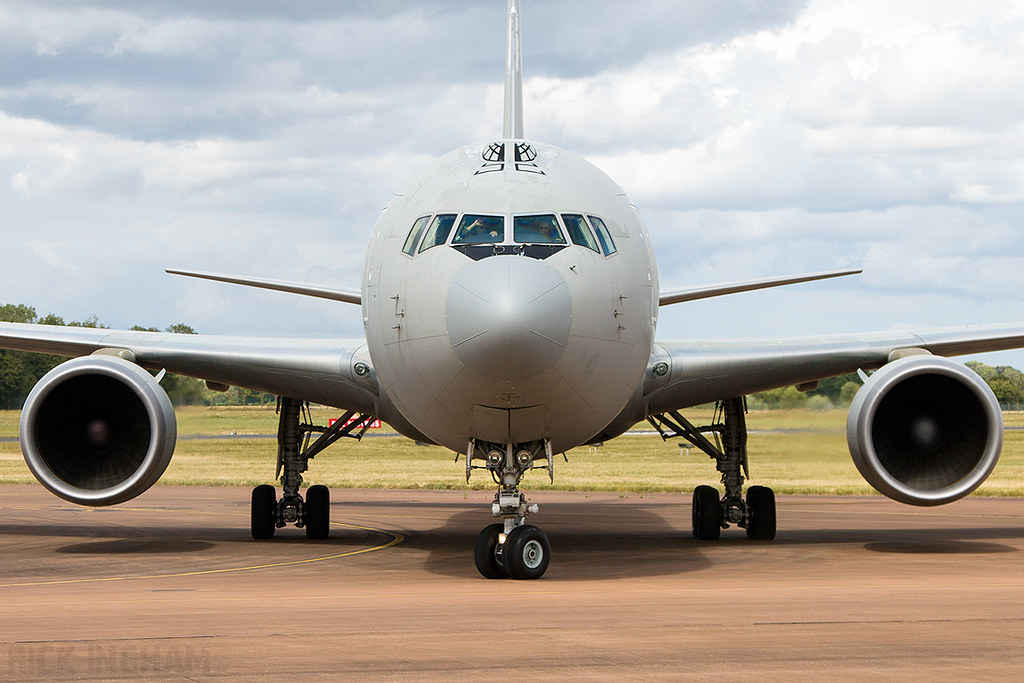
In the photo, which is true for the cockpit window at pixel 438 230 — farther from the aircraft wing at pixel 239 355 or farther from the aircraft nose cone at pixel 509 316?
the aircraft wing at pixel 239 355

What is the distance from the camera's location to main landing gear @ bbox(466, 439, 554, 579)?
10.8 meters

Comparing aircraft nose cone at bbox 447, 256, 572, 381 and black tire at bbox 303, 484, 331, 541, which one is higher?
aircraft nose cone at bbox 447, 256, 572, 381

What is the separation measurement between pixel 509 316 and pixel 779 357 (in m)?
6.49

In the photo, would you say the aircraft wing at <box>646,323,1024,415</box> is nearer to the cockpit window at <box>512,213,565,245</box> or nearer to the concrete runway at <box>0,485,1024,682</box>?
the concrete runway at <box>0,485,1024,682</box>

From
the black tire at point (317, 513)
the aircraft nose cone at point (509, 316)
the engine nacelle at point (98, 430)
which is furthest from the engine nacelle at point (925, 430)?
the engine nacelle at point (98, 430)

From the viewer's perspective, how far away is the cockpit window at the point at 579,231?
10.3 meters

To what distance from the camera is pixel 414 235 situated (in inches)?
420

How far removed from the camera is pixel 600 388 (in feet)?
34.4

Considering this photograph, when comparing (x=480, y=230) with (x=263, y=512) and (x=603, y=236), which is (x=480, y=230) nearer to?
(x=603, y=236)

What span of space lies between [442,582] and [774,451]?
29.1ft

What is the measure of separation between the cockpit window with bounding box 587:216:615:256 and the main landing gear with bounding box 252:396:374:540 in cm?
644

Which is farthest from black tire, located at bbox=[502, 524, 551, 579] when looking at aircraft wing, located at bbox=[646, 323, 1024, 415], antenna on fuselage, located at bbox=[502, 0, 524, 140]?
antenna on fuselage, located at bbox=[502, 0, 524, 140]

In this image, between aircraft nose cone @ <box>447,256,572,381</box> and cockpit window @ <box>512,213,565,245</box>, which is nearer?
aircraft nose cone @ <box>447,256,572,381</box>

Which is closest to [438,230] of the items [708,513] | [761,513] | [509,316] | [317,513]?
[509,316]
